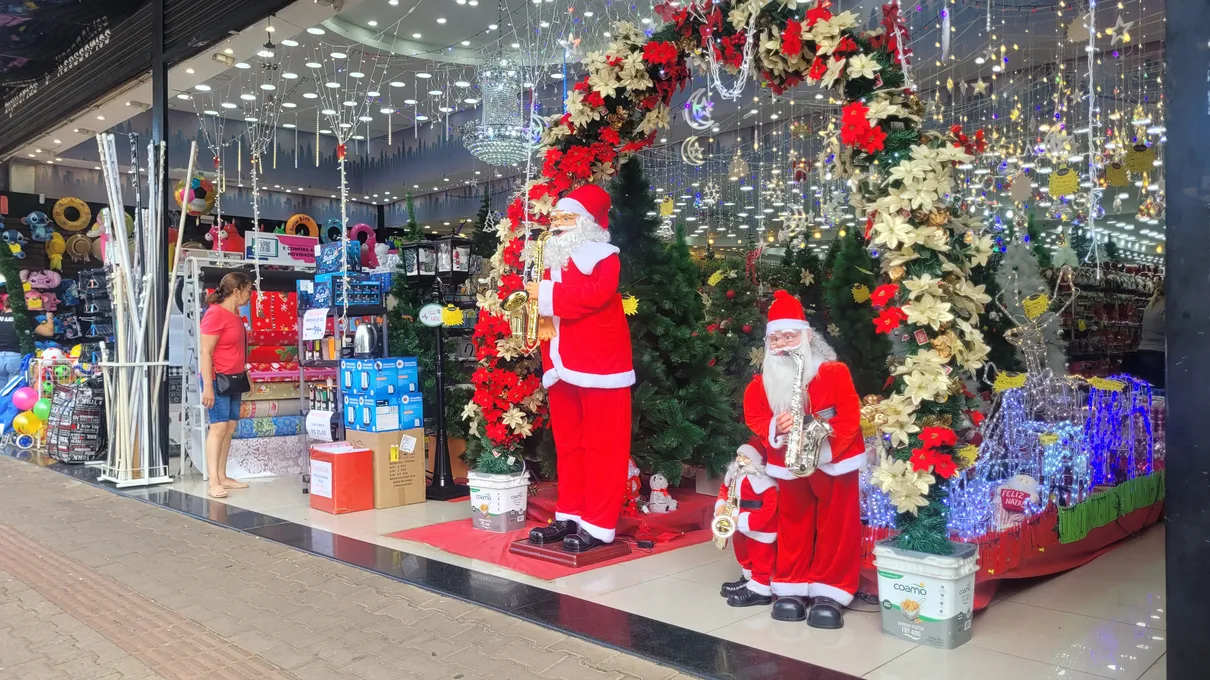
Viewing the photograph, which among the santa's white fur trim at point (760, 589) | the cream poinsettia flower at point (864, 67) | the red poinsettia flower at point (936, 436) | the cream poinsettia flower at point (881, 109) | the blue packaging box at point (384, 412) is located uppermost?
the cream poinsettia flower at point (864, 67)

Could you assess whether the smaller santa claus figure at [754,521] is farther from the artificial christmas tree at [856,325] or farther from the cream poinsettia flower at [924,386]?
the artificial christmas tree at [856,325]

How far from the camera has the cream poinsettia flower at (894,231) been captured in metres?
3.08

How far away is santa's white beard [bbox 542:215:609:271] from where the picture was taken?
4.24 meters

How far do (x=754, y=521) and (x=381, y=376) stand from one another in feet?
10.0

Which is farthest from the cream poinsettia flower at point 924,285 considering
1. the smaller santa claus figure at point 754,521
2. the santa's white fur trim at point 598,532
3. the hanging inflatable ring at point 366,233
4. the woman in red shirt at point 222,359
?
the hanging inflatable ring at point 366,233

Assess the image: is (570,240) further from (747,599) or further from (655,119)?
(747,599)

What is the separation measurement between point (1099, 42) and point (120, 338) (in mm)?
9340

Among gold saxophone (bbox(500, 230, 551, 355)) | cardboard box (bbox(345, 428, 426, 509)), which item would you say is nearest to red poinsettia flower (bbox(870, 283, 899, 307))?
gold saxophone (bbox(500, 230, 551, 355))

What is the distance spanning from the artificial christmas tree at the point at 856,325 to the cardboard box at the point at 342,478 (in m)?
3.89

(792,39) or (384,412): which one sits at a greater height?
(792,39)

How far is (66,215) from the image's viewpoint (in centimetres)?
1372

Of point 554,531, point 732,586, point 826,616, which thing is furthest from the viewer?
point 554,531

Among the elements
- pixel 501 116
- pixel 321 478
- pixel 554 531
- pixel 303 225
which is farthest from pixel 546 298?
pixel 303 225

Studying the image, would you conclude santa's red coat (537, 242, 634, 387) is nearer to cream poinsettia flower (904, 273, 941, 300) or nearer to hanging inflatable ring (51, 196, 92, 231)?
cream poinsettia flower (904, 273, 941, 300)
